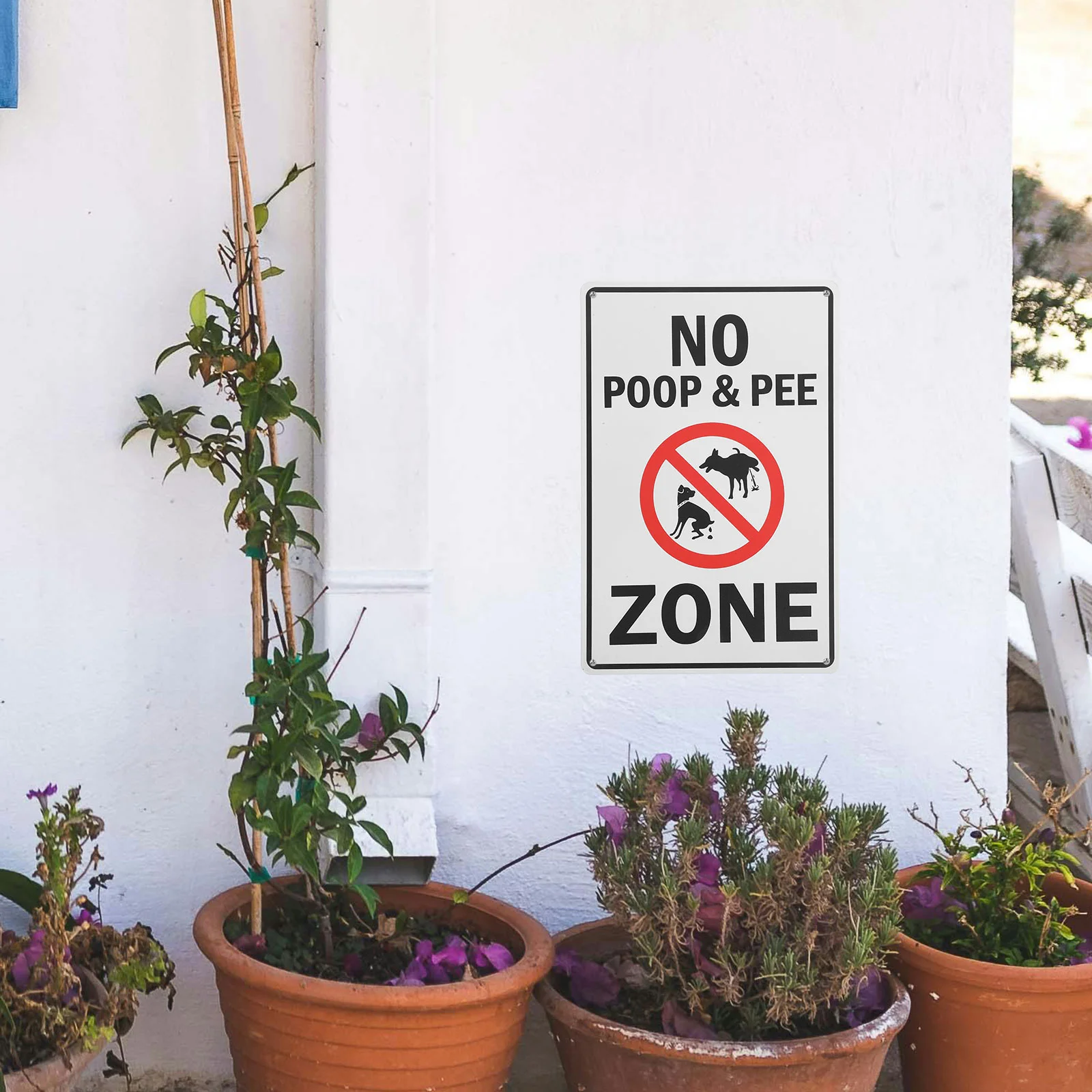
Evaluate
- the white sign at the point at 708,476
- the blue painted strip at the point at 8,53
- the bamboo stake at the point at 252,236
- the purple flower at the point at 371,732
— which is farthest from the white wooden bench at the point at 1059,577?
the blue painted strip at the point at 8,53

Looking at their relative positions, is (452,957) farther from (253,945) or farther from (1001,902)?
(1001,902)

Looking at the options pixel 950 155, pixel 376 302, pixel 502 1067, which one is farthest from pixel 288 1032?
pixel 950 155

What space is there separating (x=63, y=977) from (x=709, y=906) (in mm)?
1061

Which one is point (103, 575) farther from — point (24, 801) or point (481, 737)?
point (481, 737)

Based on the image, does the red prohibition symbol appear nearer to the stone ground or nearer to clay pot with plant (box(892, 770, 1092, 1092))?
clay pot with plant (box(892, 770, 1092, 1092))

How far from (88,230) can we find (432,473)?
2.65 feet

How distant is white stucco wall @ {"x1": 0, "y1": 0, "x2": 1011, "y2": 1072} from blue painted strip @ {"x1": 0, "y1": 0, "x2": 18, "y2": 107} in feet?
0.31

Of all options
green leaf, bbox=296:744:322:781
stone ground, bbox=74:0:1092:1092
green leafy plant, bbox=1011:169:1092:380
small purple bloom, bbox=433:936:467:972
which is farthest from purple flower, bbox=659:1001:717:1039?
stone ground, bbox=74:0:1092:1092

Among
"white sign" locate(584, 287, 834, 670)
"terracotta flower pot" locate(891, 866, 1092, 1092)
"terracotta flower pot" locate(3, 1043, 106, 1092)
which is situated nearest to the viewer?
"terracotta flower pot" locate(3, 1043, 106, 1092)

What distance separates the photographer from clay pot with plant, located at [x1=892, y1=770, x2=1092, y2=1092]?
7.49 ft

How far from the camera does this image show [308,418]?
234 cm

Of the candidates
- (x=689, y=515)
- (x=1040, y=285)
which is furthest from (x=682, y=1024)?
(x=1040, y=285)

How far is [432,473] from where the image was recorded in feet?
8.52

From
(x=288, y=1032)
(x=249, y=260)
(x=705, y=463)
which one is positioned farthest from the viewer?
(x=705, y=463)
